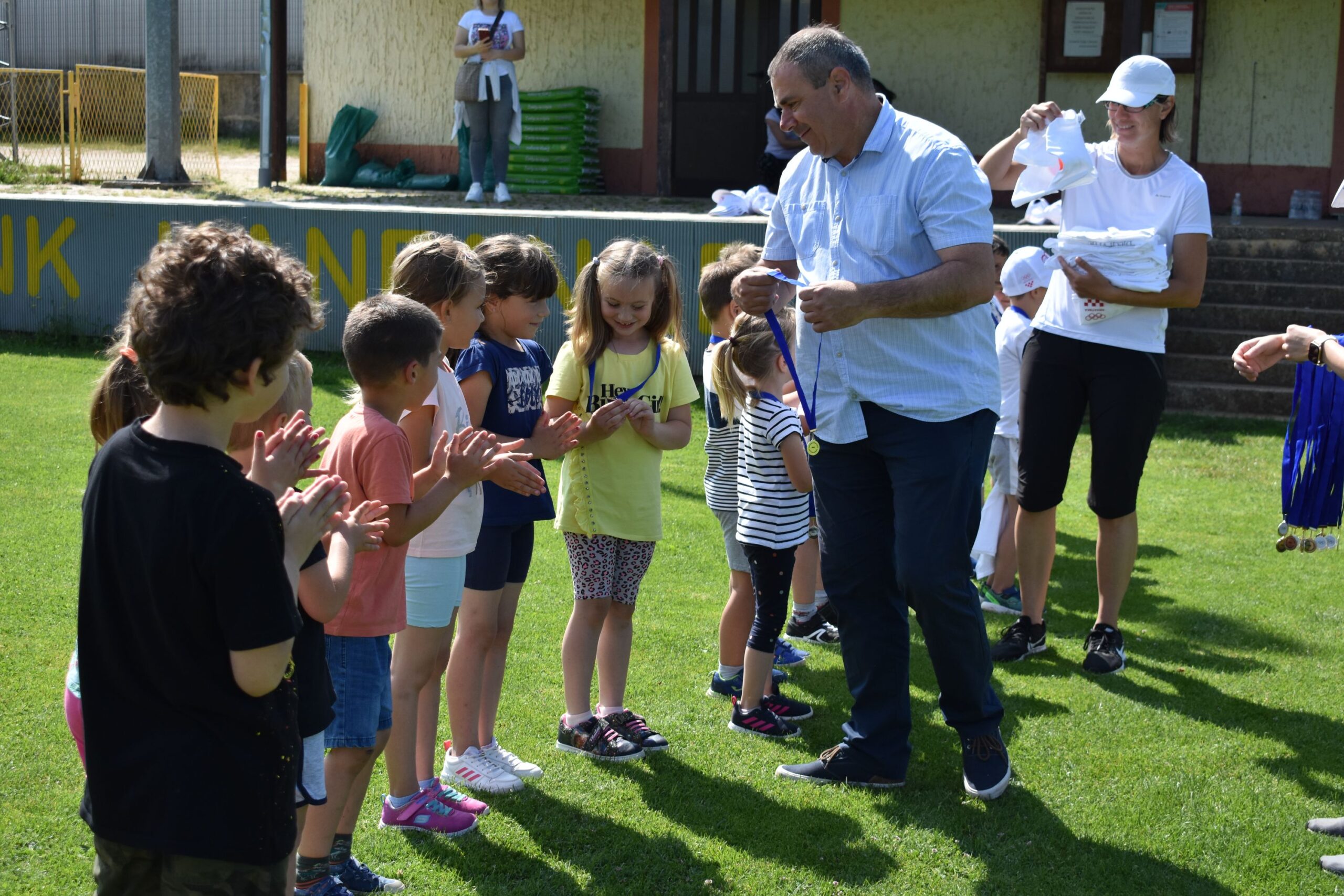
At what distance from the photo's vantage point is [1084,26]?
14016mm

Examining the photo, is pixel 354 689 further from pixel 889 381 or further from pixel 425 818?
pixel 889 381

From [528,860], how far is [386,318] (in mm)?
1415

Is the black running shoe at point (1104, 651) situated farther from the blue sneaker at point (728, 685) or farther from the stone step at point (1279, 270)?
the stone step at point (1279, 270)

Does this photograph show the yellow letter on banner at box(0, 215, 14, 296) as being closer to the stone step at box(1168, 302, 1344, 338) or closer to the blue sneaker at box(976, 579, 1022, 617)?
the blue sneaker at box(976, 579, 1022, 617)

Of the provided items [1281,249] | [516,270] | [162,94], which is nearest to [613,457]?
[516,270]

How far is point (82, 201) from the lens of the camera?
11.4 meters

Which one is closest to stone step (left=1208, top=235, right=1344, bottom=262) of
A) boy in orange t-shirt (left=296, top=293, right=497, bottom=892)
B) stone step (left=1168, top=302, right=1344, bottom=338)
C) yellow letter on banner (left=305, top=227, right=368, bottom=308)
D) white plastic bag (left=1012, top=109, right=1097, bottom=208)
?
stone step (left=1168, top=302, right=1344, bottom=338)

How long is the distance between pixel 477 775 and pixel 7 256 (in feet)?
32.4

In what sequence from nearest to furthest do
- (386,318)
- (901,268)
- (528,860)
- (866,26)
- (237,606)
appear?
(237,606)
(386,318)
(528,860)
(901,268)
(866,26)

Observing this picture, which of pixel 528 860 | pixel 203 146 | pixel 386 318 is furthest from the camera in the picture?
pixel 203 146

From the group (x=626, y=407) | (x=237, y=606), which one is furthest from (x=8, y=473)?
(x=237, y=606)

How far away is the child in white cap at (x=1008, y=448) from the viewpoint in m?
5.73

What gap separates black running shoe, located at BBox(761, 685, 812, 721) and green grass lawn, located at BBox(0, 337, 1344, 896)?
4 cm

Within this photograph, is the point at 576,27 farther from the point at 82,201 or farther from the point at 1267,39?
the point at 1267,39
